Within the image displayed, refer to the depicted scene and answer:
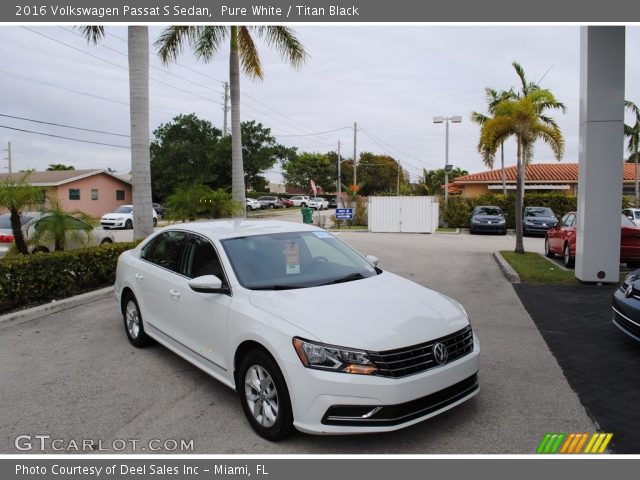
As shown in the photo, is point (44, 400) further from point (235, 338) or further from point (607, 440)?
point (607, 440)

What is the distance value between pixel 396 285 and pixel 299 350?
58.0 inches

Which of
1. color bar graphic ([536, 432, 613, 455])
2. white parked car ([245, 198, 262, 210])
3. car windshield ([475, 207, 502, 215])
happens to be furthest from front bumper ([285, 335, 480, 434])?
white parked car ([245, 198, 262, 210])

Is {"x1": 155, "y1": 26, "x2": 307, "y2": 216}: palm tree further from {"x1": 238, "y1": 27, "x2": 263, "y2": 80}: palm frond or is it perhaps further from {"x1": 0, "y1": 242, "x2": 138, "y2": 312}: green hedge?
{"x1": 0, "y1": 242, "x2": 138, "y2": 312}: green hedge

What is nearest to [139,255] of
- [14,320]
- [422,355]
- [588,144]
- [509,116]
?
[14,320]

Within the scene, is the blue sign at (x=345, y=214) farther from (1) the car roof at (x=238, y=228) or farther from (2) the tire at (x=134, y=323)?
(1) the car roof at (x=238, y=228)

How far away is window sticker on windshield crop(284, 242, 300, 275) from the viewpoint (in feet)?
15.2

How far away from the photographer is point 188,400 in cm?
450

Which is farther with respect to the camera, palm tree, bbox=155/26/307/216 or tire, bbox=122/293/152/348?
palm tree, bbox=155/26/307/216

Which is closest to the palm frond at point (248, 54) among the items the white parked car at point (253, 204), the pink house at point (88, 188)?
the pink house at point (88, 188)

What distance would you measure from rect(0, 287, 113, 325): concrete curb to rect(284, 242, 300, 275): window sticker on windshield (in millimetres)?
4819

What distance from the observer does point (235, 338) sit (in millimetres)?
4008

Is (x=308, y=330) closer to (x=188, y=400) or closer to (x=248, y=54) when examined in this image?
(x=188, y=400)

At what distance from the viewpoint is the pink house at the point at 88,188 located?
39.4m

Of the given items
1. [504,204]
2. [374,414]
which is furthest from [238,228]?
[504,204]
